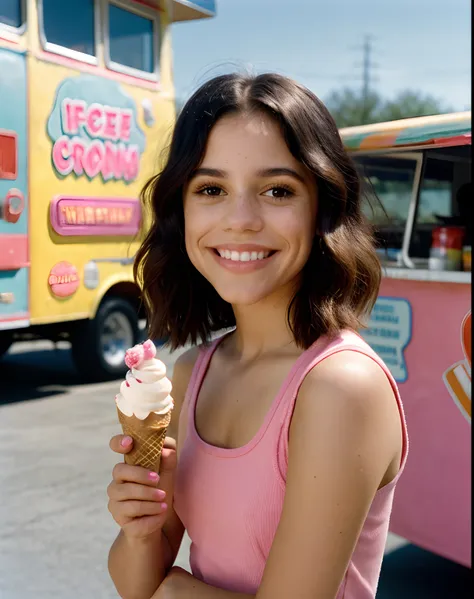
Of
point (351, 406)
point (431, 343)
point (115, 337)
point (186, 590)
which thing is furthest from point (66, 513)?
point (351, 406)

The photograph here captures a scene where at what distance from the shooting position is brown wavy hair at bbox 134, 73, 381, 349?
1064 millimetres

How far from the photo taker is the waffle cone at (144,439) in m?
1.09

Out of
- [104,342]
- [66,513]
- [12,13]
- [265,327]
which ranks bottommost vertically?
[66,513]

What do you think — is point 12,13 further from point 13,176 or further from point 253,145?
point 253,145

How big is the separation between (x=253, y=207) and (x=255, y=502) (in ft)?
1.38

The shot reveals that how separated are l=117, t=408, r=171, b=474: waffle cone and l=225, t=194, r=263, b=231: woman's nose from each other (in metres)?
0.32

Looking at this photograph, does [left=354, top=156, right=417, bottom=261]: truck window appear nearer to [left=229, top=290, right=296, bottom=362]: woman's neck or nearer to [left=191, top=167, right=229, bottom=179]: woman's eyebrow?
[left=229, top=290, right=296, bottom=362]: woman's neck

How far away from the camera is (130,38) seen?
1506mm

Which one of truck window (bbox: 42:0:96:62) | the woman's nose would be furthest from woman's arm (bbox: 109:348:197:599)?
truck window (bbox: 42:0:96:62)

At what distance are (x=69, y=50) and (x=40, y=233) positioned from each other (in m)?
0.39

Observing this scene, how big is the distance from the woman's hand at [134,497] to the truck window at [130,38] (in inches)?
32.3

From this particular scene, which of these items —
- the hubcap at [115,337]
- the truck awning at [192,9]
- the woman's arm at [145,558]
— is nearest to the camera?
the woman's arm at [145,558]

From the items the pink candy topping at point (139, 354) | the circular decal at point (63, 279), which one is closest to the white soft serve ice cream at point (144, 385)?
the pink candy topping at point (139, 354)

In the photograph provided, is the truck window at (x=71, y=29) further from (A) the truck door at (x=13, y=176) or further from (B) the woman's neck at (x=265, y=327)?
(B) the woman's neck at (x=265, y=327)
